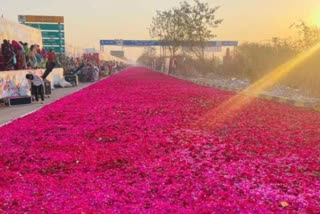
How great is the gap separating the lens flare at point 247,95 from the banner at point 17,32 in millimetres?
10875

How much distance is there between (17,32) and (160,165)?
16445mm

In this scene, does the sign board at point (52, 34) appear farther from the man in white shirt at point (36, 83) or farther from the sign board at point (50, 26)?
the man in white shirt at point (36, 83)

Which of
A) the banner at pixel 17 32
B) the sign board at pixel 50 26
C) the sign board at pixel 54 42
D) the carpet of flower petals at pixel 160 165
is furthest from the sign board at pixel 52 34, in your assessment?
the carpet of flower petals at pixel 160 165

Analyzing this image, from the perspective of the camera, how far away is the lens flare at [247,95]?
8.49m

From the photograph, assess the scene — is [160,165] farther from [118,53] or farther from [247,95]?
[118,53]

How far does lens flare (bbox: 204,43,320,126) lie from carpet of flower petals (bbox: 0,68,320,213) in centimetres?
33

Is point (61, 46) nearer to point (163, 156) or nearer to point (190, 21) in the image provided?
point (190, 21)

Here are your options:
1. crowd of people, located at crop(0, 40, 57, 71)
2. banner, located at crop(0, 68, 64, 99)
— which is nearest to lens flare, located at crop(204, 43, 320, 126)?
banner, located at crop(0, 68, 64, 99)

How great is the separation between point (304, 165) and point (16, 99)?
10532 millimetres

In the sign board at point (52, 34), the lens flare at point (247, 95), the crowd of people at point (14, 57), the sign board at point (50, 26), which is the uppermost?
the sign board at point (50, 26)

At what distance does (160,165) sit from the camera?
466 cm

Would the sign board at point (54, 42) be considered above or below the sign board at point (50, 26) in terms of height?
below

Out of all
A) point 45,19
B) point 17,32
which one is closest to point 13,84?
point 17,32

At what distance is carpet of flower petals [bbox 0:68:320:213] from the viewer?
3436mm
